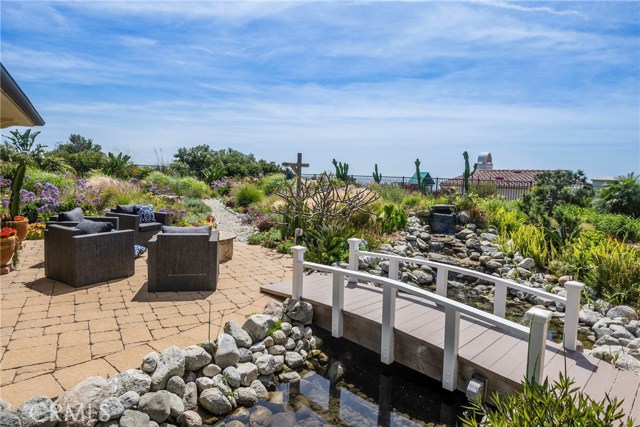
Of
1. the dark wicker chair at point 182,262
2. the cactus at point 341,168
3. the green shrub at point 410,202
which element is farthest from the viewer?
the cactus at point 341,168

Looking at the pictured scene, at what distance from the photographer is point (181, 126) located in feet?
58.7

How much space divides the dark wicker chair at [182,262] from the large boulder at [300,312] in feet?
3.82

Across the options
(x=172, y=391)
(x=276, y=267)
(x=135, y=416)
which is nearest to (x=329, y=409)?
(x=172, y=391)

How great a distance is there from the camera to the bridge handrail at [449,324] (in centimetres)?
257

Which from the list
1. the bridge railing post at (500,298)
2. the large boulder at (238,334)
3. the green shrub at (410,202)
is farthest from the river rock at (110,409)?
the green shrub at (410,202)

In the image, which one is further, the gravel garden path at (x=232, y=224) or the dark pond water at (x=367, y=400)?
the gravel garden path at (x=232, y=224)

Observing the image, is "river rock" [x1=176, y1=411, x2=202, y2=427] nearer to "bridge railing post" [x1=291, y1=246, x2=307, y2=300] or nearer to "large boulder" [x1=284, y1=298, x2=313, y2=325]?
"large boulder" [x1=284, y1=298, x2=313, y2=325]

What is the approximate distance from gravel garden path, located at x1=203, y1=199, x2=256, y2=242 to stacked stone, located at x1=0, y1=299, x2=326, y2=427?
16.5ft

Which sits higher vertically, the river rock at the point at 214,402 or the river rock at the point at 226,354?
the river rock at the point at 226,354

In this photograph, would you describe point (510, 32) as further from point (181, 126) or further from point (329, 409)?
point (181, 126)

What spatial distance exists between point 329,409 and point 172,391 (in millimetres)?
1275

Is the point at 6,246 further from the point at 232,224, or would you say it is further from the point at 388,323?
the point at 232,224

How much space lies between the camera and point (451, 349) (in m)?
3.10

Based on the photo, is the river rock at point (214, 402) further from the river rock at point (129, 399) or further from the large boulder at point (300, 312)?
the large boulder at point (300, 312)
